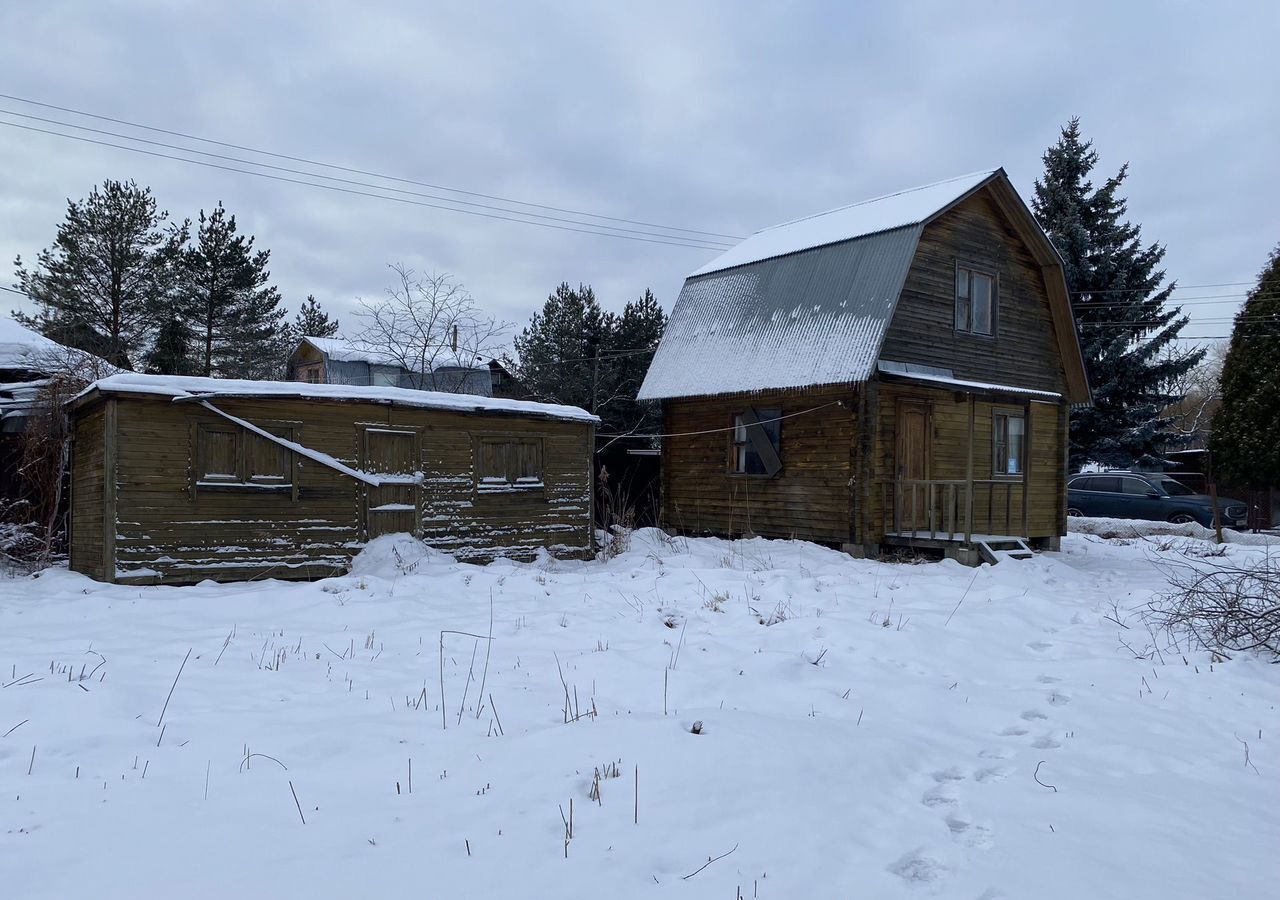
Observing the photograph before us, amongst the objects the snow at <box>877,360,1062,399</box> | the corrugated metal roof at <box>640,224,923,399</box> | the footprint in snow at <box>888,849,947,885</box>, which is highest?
the corrugated metal roof at <box>640,224,923,399</box>

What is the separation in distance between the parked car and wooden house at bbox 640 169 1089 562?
5.97 m

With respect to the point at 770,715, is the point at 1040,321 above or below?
above

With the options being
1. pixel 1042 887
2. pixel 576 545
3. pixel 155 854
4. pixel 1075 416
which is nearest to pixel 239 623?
pixel 155 854

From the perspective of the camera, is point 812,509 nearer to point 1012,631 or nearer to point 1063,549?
point 1063,549

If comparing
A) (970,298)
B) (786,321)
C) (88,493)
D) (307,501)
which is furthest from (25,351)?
(970,298)

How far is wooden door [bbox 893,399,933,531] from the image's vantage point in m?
15.6

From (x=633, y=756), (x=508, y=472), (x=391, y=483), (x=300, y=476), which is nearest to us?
(x=633, y=756)

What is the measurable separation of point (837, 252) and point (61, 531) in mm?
14027

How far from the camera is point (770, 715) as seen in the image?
5336mm

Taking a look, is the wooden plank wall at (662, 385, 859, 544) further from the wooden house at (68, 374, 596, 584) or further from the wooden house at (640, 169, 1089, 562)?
the wooden house at (68, 374, 596, 584)

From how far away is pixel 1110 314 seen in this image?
1110 inches

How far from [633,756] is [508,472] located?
960 centimetres

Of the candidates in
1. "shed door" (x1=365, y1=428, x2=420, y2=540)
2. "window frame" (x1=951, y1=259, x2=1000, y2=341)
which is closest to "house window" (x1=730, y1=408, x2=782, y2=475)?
"window frame" (x1=951, y1=259, x2=1000, y2=341)

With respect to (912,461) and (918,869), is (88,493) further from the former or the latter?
(912,461)
